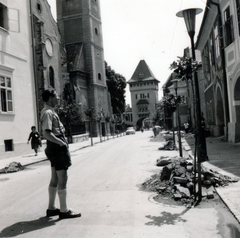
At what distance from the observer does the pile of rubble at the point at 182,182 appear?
5.74m

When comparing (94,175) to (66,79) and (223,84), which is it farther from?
(66,79)

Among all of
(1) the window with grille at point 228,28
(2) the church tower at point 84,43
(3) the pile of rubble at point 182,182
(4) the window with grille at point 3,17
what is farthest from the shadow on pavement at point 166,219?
(2) the church tower at point 84,43

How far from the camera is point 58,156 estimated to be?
4676mm

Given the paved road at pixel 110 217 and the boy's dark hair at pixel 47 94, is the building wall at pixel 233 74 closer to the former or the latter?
the paved road at pixel 110 217

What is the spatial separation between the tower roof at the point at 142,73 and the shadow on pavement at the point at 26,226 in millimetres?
90644

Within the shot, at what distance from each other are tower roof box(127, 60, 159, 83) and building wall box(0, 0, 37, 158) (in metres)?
76.8

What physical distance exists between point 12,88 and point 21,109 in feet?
4.69

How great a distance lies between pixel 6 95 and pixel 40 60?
14968 mm

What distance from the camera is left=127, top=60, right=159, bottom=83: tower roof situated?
94.7 meters

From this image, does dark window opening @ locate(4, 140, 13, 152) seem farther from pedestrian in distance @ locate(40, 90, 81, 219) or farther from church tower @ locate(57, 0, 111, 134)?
church tower @ locate(57, 0, 111, 134)

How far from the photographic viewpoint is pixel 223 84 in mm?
16984

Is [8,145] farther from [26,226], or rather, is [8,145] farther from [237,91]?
[26,226]

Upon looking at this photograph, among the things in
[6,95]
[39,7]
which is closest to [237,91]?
[6,95]

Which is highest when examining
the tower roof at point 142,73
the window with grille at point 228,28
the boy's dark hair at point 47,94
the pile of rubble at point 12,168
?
the tower roof at point 142,73
